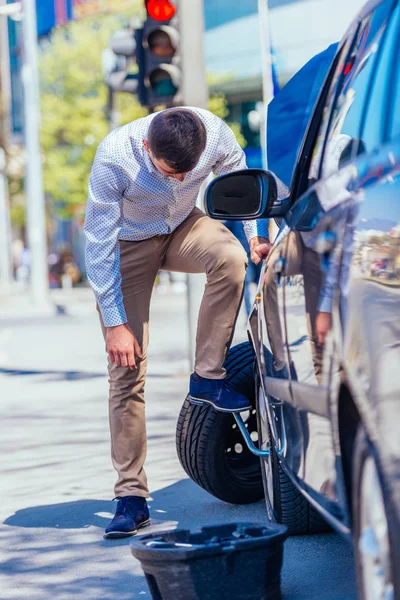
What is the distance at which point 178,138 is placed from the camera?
14.6 ft

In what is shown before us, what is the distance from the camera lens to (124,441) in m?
5.04

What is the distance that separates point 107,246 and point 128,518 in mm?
1111

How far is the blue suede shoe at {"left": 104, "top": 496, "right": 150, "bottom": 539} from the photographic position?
4883 mm

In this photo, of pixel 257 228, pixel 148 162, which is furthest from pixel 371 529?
pixel 257 228

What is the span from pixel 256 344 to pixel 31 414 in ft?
16.2

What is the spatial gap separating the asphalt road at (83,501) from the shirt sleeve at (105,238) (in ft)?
3.10

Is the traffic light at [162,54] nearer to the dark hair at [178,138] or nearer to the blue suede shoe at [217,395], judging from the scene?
the blue suede shoe at [217,395]

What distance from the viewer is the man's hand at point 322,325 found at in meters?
2.92

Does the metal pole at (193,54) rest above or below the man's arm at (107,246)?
above

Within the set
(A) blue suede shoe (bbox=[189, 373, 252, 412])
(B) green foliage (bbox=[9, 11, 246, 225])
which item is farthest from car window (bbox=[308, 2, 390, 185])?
(B) green foliage (bbox=[9, 11, 246, 225])

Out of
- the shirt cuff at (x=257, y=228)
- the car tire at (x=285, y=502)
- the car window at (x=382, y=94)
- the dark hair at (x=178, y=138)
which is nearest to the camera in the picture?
the car window at (x=382, y=94)

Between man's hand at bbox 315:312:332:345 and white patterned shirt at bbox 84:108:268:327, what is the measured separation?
1.79m

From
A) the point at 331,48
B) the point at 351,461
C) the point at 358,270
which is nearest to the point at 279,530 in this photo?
the point at 351,461

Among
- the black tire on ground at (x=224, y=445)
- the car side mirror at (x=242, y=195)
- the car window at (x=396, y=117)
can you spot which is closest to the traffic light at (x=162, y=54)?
the black tire on ground at (x=224, y=445)
